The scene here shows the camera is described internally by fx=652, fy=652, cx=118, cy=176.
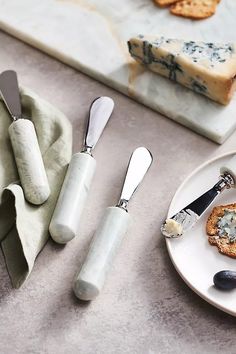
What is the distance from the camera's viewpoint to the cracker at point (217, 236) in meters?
1.27

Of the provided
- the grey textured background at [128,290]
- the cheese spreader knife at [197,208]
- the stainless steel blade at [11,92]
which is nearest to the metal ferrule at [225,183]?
the cheese spreader knife at [197,208]

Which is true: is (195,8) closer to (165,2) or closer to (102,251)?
(165,2)

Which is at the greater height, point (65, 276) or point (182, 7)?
point (182, 7)

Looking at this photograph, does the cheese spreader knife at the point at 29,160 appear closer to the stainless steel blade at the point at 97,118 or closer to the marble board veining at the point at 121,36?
the stainless steel blade at the point at 97,118

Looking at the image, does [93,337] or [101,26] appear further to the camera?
[101,26]

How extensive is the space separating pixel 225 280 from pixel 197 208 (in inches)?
6.8

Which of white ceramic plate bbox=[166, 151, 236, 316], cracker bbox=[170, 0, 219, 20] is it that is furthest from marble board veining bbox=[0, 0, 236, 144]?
white ceramic plate bbox=[166, 151, 236, 316]

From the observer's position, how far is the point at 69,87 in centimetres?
166

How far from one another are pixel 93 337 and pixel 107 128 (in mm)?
534

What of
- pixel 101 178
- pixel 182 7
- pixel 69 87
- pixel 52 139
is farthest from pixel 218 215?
pixel 182 7

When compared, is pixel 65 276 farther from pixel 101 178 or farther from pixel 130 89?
pixel 130 89

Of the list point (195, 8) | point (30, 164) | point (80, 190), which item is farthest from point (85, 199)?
point (195, 8)

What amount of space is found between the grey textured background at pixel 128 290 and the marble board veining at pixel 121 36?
60mm

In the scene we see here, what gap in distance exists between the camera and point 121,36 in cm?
174
